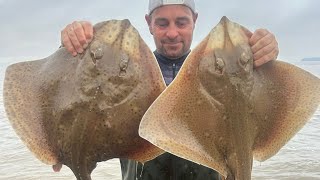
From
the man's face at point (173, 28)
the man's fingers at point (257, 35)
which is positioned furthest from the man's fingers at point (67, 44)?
the man's face at point (173, 28)

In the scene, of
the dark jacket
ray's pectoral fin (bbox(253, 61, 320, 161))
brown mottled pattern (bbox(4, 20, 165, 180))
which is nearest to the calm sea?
the dark jacket

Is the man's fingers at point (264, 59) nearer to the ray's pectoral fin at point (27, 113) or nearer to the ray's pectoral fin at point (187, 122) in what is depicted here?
the ray's pectoral fin at point (187, 122)

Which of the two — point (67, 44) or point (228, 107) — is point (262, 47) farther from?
point (67, 44)

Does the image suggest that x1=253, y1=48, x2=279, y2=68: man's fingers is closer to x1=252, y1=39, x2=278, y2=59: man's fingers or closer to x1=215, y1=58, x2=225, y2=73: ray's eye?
x1=252, y1=39, x2=278, y2=59: man's fingers

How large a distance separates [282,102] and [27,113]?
228 cm

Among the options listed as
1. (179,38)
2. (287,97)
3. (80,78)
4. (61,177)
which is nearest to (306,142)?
(61,177)

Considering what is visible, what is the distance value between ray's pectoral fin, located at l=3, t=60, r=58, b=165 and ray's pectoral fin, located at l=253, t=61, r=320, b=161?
1.87 meters

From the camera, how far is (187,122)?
3.30m

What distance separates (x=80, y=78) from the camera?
11.4 ft

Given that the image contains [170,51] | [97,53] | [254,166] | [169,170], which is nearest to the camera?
[97,53]

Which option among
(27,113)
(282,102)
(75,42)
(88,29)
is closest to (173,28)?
(88,29)

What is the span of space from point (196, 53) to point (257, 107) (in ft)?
2.34

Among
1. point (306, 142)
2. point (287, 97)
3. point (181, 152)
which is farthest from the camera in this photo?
point (306, 142)

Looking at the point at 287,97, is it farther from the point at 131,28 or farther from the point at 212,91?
the point at 131,28
